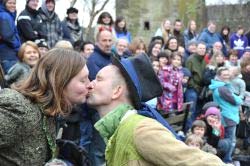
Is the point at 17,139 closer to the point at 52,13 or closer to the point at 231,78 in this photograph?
the point at 52,13

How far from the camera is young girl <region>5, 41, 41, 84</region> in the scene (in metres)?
5.91

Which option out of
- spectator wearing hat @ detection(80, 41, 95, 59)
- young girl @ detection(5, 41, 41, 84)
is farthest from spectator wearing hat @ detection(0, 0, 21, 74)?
spectator wearing hat @ detection(80, 41, 95, 59)

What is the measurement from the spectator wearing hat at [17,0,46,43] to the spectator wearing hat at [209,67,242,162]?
298 centimetres

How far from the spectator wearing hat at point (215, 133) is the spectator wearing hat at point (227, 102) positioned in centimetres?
56

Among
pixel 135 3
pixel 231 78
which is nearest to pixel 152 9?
pixel 135 3

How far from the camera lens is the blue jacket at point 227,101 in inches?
331

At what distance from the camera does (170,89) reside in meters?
7.92

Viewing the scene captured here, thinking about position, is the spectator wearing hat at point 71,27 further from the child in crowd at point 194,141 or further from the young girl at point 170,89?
the child in crowd at point 194,141

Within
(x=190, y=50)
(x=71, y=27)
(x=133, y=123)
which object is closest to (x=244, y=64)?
(x=190, y=50)

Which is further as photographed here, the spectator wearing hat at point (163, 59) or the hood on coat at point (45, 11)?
the spectator wearing hat at point (163, 59)

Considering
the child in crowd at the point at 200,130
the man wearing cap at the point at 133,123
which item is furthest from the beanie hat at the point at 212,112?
the man wearing cap at the point at 133,123

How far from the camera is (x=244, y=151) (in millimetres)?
8844

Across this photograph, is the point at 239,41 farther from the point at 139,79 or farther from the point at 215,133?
the point at 139,79

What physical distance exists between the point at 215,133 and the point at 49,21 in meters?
3.04
